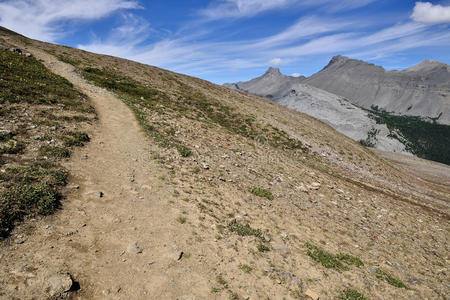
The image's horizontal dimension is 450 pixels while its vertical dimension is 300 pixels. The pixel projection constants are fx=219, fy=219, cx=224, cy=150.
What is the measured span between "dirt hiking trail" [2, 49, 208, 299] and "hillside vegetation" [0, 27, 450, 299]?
0.04 m

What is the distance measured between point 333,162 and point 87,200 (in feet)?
111

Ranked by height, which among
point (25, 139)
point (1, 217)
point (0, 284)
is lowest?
point (0, 284)

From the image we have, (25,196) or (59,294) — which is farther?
(25,196)

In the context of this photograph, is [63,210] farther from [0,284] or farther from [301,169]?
[301,169]

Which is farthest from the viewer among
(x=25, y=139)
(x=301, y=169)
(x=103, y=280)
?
(x=301, y=169)

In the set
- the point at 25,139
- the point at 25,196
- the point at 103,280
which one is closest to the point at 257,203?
the point at 103,280

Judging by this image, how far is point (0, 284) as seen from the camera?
5992mm

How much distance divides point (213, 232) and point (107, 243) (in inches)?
180

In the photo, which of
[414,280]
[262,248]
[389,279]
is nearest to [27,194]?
[262,248]

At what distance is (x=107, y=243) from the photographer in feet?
27.8

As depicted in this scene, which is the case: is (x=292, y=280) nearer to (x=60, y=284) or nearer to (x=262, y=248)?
(x=262, y=248)

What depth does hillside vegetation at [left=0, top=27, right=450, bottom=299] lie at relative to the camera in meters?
7.58

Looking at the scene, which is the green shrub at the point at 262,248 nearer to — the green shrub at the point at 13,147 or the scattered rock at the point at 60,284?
the scattered rock at the point at 60,284

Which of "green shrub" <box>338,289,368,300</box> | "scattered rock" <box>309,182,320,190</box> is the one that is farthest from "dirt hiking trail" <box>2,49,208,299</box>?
"scattered rock" <box>309,182,320,190</box>
